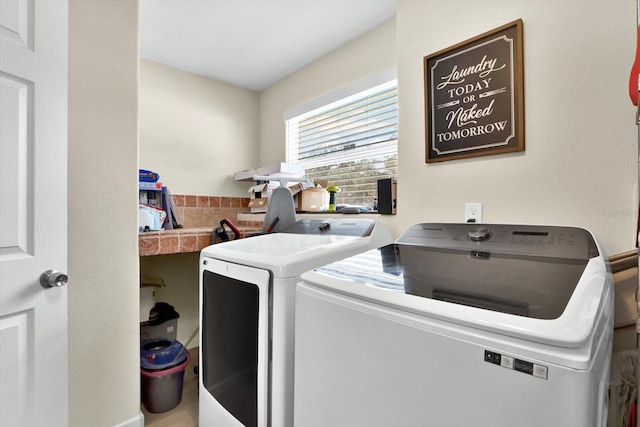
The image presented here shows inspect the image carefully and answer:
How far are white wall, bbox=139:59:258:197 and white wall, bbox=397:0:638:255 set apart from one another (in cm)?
206

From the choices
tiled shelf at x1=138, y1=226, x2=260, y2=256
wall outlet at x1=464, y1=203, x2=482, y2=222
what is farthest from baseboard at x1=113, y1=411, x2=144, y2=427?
wall outlet at x1=464, y1=203, x2=482, y2=222

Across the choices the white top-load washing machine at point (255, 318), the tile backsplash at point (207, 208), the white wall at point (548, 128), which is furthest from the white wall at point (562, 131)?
the tile backsplash at point (207, 208)

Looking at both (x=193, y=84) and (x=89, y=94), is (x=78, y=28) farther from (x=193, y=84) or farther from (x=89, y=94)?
(x=193, y=84)

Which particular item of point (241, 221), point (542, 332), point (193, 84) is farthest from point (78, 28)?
point (542, 332)

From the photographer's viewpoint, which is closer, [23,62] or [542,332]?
[542,332]

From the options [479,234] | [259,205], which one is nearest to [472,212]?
[479,234]

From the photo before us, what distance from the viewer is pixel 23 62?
3.36ft

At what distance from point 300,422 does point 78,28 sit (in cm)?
191

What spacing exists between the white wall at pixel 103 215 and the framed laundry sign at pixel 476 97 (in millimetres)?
1571

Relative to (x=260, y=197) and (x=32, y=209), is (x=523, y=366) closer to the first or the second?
(x=32, y=209)

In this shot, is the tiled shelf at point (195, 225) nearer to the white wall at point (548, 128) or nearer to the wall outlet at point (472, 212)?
the white wall at point (548, 128)

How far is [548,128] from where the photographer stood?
121 centimetres

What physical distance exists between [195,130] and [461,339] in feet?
9.07

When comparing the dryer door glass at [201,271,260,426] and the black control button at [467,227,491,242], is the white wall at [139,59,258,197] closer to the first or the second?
the dryer door glass at [201,271,260,426]
